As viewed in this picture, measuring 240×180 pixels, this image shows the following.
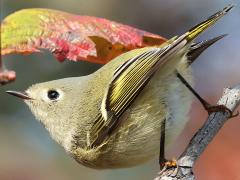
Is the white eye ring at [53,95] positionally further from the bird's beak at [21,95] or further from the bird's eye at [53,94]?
the bird's beak at [21,95]

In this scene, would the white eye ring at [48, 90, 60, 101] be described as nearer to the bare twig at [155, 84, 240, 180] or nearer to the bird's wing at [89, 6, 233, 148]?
the bird's wing at [89, 6, 233, 148]

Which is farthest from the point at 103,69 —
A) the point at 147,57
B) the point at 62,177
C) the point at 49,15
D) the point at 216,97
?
the point at 62,177

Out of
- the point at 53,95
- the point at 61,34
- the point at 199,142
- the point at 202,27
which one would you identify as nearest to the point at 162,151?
the point at 199,142

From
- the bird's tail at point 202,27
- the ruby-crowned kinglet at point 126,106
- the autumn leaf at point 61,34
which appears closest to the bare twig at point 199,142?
the ruby-crowned kinglet at point 126,106

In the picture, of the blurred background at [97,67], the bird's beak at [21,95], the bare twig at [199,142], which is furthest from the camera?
the blurred background at [97,67]

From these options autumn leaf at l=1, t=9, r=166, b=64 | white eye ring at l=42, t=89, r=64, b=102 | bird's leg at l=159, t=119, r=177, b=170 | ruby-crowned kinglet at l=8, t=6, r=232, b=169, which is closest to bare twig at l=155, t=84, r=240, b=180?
bird's leg at l=159, t=119, r=177, b=170

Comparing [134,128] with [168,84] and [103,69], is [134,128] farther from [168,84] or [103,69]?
[103,69]
